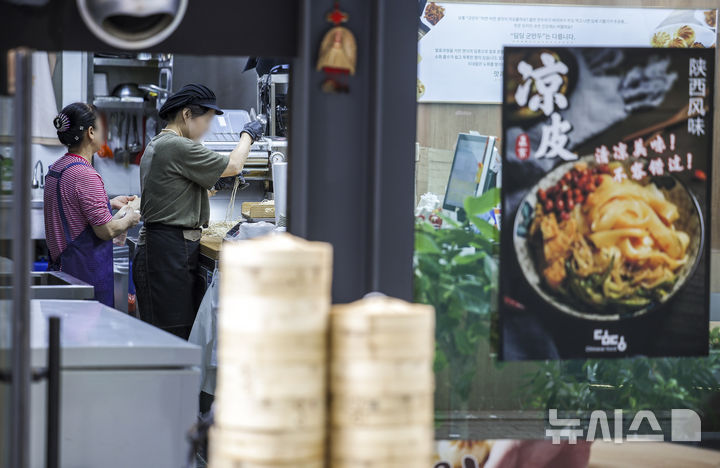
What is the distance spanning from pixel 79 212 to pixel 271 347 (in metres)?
3.42

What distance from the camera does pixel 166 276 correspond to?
17.0ft

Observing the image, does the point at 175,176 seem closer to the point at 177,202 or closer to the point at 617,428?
the point at 177,202

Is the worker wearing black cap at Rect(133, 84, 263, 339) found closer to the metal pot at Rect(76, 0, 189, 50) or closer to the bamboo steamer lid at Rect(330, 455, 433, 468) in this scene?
the metal pot at Rect(76, 0, 189, 50)

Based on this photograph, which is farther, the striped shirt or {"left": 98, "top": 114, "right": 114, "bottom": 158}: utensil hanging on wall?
{"left": 98, "top": 114, "right": 114, "bottom": 158}: utensil hanging on wall

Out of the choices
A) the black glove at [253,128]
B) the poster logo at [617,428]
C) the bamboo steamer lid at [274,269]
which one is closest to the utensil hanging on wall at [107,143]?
the black glove at [253,128]

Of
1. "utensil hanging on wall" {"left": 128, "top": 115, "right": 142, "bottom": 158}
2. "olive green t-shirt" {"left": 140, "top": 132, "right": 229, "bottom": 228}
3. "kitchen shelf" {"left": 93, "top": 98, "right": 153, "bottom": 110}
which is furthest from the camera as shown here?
"utensil hanging on wall" {"left": 128, "top": 115, "right": 142, "bottom": 158}

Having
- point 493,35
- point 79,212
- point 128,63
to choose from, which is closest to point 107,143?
point 128,63

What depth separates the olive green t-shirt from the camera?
16.5ft

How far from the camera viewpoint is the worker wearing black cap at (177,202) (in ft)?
16.6

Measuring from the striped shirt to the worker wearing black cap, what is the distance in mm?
369

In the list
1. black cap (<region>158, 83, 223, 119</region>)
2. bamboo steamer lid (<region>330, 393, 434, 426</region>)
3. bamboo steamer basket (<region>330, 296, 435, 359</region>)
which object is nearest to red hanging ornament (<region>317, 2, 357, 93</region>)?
bamboo steamer basket (<region>330, 296, 435, 359</region>)

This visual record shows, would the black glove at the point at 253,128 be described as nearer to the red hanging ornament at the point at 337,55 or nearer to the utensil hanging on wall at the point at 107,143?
the utensil hanging on wall at the point at 107,143

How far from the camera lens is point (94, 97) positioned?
7.61m

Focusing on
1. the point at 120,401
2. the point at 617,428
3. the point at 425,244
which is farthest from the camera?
the point at 617,428
